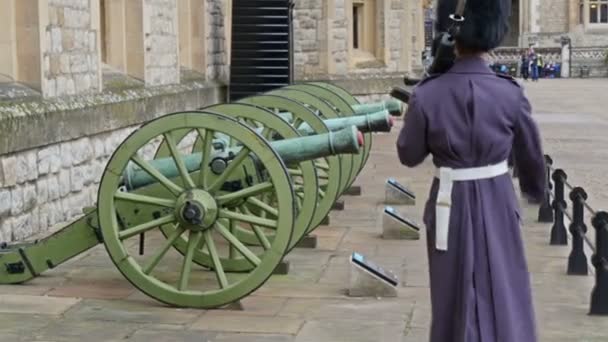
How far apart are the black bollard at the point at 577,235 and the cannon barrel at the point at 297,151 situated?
183cm

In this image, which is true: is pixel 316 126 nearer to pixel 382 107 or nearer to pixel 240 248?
pixel 382 107

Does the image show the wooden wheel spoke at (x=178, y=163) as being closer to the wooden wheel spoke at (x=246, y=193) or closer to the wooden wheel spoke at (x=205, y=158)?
the wooden wheel spoke at (x=205, y=158)

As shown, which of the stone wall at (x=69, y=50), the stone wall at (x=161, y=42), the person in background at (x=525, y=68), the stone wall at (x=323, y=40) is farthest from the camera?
the person in background at (x=525, y=68)

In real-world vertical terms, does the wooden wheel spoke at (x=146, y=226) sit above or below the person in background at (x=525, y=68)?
above

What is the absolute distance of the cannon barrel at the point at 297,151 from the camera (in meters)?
6.70

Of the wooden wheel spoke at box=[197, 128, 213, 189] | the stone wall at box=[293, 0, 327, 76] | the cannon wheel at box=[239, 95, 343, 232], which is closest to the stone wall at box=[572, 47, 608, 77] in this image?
the stone wall at box=[293, 0, 327, 76]

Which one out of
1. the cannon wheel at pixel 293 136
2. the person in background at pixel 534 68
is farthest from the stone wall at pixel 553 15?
the cannon wheel at pixel 293 136

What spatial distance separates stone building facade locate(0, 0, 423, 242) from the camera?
907 centimetres

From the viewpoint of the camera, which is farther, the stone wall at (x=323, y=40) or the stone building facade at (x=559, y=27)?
the stone building facade at (x=559, y=27)

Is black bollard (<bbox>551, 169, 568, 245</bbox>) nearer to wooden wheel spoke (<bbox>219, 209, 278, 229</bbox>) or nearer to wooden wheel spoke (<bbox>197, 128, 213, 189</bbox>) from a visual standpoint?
wooden wheel spoke (<bbox>219, 209, 278, 229</bbox>)

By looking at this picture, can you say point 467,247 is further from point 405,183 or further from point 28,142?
point 405,183

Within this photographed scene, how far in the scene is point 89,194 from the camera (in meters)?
10.6

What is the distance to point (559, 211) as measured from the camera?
913 cm

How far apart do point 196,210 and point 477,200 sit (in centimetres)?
241
